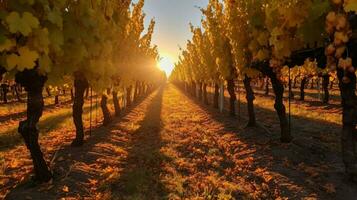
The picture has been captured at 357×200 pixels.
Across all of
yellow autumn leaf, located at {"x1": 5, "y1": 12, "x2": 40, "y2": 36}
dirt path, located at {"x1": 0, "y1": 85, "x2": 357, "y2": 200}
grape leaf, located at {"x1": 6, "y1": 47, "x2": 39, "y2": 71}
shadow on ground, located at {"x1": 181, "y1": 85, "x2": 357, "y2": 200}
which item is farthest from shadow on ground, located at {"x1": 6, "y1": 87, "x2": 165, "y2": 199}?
yellow autumn leaf, located at {"x1": 5, "y1": 12, "x2": 40, "y2": 36}

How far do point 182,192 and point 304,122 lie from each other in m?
12.4

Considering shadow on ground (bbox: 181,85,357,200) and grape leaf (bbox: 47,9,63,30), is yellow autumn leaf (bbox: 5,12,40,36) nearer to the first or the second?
grape leaf (bbox: 47,9,63,30)

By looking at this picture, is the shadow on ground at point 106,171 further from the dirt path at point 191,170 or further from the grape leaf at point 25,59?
the grape leaf at point 25,59

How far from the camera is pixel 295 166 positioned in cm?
1015

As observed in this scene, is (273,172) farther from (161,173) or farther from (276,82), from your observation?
(276,82)

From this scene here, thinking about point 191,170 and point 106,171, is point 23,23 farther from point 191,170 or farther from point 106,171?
point 191,170

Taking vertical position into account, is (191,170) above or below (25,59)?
below

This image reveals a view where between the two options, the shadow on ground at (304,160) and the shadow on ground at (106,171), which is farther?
the shadow on ground at (304,160)

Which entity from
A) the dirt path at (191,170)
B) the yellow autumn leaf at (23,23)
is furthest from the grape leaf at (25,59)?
the dirt path at (191,170)

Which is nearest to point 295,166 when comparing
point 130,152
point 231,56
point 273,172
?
point 273,172

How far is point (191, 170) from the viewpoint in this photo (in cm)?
1035

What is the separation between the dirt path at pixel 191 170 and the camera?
26.9ft

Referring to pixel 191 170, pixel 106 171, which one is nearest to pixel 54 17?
pixel 106 171

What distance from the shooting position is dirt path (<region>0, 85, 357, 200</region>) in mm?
8211
